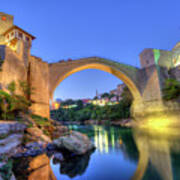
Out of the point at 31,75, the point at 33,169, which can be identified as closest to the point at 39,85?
the point at 31,75

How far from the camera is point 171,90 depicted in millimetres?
16625

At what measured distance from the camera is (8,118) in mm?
7836

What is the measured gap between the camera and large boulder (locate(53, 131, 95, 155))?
5961mm

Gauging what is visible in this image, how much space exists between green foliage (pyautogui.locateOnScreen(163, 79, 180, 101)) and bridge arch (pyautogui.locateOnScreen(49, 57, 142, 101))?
3583 mm

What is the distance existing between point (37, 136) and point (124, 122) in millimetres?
18192

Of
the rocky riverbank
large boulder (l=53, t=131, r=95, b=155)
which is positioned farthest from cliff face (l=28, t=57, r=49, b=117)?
large boulder (l=53, t=131, r=95, b=155)

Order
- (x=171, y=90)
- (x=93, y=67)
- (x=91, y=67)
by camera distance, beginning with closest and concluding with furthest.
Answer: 1. (x=171, y=90)
2. (x=91, y=67)
3. (x=93, y=67)

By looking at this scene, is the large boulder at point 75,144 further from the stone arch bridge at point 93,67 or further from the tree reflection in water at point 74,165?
the stone arch bridge at point 93,67

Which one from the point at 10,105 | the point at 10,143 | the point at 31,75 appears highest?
the point at 31,75

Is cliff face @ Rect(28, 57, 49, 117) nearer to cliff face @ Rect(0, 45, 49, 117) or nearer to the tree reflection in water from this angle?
cliff face @ Rect(0, 45, 49, 117)

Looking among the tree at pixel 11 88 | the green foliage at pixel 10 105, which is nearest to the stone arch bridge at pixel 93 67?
the tree at pixel 11 88

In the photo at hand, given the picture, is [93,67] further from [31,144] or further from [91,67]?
[31,144]

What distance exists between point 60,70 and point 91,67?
4.77m

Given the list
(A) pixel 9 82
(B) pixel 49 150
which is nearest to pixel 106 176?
(B) pixel 49 150
